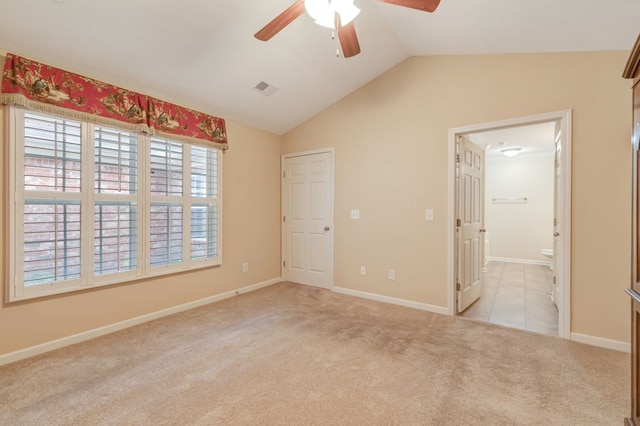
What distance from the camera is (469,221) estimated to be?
11.5 feet

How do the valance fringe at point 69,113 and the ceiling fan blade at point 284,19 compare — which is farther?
the valance fringe at point 69,113

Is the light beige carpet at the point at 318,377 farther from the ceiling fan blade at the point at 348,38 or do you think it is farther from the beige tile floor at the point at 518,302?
the ceiling fan blade at the point at 348,38

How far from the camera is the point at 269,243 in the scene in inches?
175

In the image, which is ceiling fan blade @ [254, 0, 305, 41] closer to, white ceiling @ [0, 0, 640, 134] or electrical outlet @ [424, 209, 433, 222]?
white ceiling @ [0, 0, 640, 134]

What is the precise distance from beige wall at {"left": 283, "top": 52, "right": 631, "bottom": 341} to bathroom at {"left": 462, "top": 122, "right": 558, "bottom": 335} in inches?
68.3

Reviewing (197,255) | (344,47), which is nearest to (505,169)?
(344,47)

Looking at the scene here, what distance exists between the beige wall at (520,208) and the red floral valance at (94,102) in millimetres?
6600

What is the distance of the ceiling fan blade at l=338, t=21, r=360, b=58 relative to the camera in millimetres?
1863

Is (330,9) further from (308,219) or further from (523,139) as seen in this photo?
(523,139)

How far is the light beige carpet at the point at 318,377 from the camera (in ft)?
5.32

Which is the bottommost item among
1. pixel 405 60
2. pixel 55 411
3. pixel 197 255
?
pixel 55 411

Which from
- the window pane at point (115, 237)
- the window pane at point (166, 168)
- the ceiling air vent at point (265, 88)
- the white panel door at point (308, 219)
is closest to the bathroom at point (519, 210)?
the white panel door at point (308, 219)

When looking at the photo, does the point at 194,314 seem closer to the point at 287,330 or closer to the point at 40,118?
the point at 287,330

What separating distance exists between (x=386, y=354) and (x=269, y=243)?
2.63 metres
